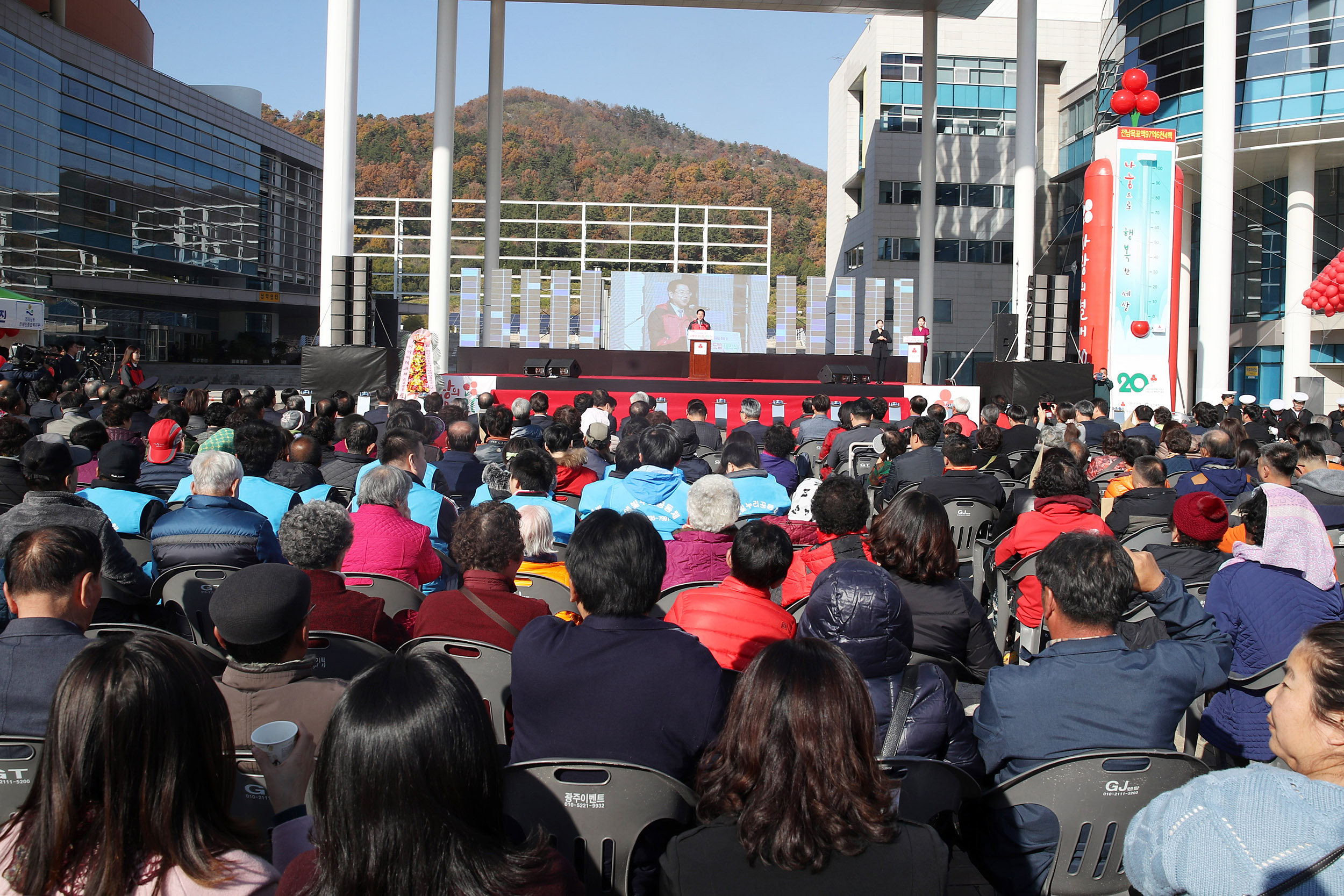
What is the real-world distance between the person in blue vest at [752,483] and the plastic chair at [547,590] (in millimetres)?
1526

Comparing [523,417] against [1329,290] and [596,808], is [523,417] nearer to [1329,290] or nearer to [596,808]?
[596,808]

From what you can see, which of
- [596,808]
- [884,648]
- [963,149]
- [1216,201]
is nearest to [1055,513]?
[884,648]

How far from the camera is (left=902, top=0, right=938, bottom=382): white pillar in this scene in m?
23.7

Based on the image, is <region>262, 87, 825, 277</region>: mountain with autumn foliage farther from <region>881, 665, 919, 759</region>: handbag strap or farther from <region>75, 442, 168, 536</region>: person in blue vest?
<region>881, 665, 919, 759</region>: handbag strap

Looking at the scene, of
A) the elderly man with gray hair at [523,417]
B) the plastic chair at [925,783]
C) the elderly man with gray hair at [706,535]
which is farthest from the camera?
the elderly man with gray hair at [523,417]

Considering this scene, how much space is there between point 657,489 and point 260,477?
2.30 meters

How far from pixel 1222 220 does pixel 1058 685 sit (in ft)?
63.1

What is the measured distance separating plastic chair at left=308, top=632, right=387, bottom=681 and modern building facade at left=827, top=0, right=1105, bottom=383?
32821 mm

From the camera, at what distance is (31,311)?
736 inches

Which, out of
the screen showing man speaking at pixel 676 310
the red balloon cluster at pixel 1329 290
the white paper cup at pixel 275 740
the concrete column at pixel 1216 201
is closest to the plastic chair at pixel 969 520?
the white paper cup at pixel 275 740

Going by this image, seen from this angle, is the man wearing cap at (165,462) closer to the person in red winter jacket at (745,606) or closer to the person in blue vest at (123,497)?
the person in blue vest at (123,497)

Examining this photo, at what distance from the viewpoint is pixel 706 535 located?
408cm

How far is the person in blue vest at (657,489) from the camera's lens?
4977 mm

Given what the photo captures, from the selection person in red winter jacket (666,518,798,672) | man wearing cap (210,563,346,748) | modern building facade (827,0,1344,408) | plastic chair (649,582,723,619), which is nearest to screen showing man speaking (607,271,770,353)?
modern building facade (827,0,1344,408)
